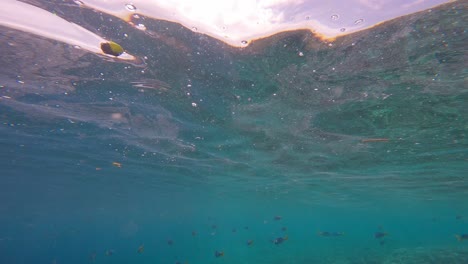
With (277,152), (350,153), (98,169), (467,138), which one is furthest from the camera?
(98,169)

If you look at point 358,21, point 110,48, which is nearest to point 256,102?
point 358,21

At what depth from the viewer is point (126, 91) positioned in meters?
12.7

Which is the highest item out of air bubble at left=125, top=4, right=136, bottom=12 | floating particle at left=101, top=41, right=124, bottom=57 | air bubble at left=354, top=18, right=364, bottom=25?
air bubble at left=354, top=18, right=364, bottom=25

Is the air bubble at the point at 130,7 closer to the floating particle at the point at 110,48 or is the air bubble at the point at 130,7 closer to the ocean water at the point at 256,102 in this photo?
the ocean water at the point at 256,102

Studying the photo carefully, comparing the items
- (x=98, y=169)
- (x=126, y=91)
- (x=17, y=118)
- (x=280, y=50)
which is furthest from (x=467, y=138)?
(x=98, y=169)

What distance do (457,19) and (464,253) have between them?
2233 cm

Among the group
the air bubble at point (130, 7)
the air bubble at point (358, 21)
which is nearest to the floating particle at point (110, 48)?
the air bubble at point (130, 7)

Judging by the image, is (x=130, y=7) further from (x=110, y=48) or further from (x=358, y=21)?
(x=358, y=21)

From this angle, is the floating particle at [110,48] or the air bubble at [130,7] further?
the air bubble at [130,7]

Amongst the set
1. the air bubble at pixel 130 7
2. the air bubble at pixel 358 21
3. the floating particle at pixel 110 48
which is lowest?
the floating particle at pixel 110 48

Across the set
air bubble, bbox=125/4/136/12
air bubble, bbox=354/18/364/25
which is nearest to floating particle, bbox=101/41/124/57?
air bubble, bbox=125/4/136/12

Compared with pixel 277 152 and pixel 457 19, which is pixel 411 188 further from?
pixel 457 19

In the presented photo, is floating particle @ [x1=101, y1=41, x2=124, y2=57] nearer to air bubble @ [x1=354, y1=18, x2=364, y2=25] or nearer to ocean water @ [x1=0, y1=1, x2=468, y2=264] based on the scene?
ocean water @ [x1=0, y1=1, x2=468, y2=264]

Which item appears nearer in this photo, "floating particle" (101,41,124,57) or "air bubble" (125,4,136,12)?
"floating particle" (101,41,124,57)
